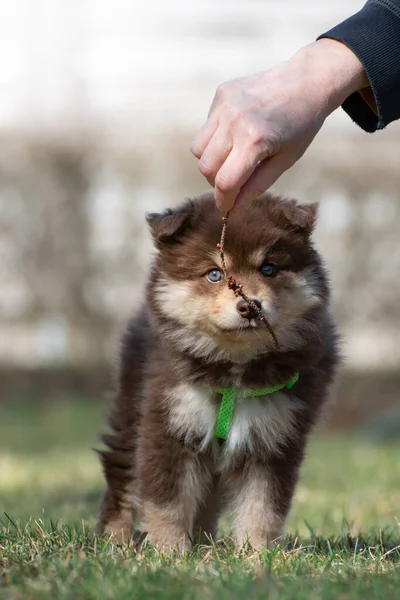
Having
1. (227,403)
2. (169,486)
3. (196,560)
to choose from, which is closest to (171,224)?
(227,403)

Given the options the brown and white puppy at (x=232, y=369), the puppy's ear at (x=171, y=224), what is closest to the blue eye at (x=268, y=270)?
the brown and white puppy at (x=232, y=369)

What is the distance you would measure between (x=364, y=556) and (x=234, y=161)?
1437mm

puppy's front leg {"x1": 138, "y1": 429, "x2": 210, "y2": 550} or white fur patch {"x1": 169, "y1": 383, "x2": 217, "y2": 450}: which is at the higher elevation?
white fur patch {"x1": 169, "y1": 383, "x2": 217, "y2": 450}

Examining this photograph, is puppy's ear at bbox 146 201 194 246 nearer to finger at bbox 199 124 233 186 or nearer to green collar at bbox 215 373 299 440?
finger at bbox 199 124 233 186

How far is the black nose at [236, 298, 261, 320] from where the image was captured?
3.40m

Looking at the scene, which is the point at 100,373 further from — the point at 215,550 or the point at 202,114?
the point at 215,550

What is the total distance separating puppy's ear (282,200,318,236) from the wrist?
61cm

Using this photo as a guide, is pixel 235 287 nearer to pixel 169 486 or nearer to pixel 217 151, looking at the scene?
pixel 217 151

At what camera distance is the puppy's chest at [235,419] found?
3.55 metres

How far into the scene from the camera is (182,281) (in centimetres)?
366

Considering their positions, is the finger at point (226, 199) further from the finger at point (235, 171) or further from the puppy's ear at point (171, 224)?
the puppy's ear at point (171, 224)

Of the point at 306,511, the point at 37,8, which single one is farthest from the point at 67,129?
the point at 306,511

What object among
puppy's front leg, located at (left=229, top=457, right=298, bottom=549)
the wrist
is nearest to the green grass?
A: puppy's front leg, located at (left=229, top=457, right=298, bottom=549)

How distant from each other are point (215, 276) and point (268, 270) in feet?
0.65
